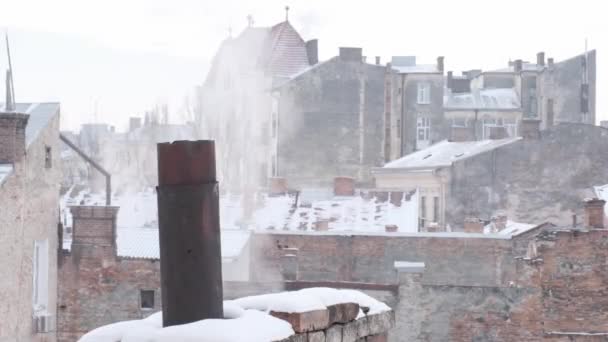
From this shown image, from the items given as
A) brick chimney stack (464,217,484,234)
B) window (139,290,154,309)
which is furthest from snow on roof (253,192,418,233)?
window (139,290,154,309)

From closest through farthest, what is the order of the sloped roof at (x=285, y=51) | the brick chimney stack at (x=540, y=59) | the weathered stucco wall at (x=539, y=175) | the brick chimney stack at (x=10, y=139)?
1. the brick chimney stack at (x=10, y=139)
2. the weathered stucco wall at (x=539, y=175)
3. the sloped roof at (x=285, y=51)
4. the brick chimney stack at (x=540, y=59)

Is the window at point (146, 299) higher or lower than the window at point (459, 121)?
lower

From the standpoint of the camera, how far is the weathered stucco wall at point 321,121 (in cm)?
5238

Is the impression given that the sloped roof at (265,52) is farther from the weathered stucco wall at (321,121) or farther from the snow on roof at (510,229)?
the snow on roof at (510,229)

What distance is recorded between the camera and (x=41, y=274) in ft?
75.6

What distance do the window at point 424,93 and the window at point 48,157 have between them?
138 feet

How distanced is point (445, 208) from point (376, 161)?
1505 cm

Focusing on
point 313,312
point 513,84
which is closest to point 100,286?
point 313,312

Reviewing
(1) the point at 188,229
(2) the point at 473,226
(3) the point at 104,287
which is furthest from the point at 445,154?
(1) the point at 188,229

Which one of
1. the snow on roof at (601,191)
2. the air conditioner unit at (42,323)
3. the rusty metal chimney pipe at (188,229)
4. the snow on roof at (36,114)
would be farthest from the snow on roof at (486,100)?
the rusty metal chimney pipe at (188,229)

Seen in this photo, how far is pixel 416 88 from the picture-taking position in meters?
63.1

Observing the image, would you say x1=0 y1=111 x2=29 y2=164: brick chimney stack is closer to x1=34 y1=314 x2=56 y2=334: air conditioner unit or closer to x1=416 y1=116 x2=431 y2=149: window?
x1=34 y1=314 x2=56 y2=334: air conditioner unit

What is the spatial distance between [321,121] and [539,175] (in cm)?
1506

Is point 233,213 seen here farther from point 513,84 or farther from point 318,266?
point 513,84
